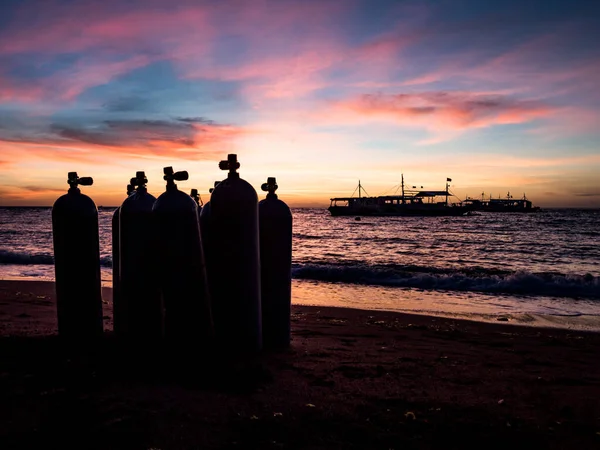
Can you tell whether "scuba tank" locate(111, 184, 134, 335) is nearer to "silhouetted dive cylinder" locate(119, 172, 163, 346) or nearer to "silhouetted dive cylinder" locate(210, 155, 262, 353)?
"silhouetted dive cylinder" locate(119, 172, 163, 346)

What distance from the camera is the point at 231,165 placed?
5316mm

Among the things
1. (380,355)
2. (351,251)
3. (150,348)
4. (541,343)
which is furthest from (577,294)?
(351,251)

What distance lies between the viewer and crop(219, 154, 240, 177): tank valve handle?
17.4 feet

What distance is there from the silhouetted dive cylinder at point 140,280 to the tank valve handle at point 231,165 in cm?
100

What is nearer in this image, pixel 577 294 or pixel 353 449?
pixel 353 449

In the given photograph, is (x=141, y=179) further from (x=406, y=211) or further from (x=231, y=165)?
(x=406, y=211)

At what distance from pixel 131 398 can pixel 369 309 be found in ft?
30.2

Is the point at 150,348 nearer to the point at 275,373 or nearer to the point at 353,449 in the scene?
the point at 275,373

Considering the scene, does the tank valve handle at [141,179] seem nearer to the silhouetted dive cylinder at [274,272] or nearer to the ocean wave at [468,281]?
the silhouetted dive cylinder at [274,272]

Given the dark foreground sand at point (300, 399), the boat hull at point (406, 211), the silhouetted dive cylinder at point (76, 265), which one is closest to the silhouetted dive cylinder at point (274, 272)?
the dark foreground sand at point (300, 399)

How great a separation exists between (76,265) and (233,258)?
1.93 meters

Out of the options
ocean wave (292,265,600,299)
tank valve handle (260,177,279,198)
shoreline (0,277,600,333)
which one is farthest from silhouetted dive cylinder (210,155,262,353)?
ocean wave (292,265,600,299)

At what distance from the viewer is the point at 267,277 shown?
19.1 feet

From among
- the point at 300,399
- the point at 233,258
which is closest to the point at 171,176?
the point at 233,258
